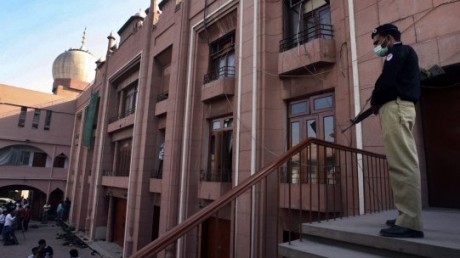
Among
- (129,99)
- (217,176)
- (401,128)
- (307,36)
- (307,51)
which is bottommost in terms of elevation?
(217,176)

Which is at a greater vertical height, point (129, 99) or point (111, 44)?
point (111, 44)

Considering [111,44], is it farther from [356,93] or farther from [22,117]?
[356,93]

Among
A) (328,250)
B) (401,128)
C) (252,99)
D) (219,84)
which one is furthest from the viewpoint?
(219,84)

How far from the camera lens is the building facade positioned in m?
5.25

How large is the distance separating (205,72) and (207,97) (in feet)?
4.73

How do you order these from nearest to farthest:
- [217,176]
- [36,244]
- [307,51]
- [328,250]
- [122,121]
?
[328,250] → [307,51] → [217,176] → [122,121] → [36,244]

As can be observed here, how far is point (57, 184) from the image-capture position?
25.3 metres

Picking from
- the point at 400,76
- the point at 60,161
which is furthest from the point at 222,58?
the point at 60,161

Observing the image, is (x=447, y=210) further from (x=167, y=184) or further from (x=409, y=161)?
(x=167, y=184)

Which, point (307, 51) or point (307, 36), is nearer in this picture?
point (307, 51)

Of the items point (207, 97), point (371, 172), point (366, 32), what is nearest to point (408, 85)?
point (371, 172)

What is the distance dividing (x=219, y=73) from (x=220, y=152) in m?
2.74

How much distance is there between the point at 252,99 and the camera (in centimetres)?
786

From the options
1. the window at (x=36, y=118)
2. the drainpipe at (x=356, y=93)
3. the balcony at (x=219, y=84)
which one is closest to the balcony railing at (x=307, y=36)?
the drainpipe at (x=356, y=93)
